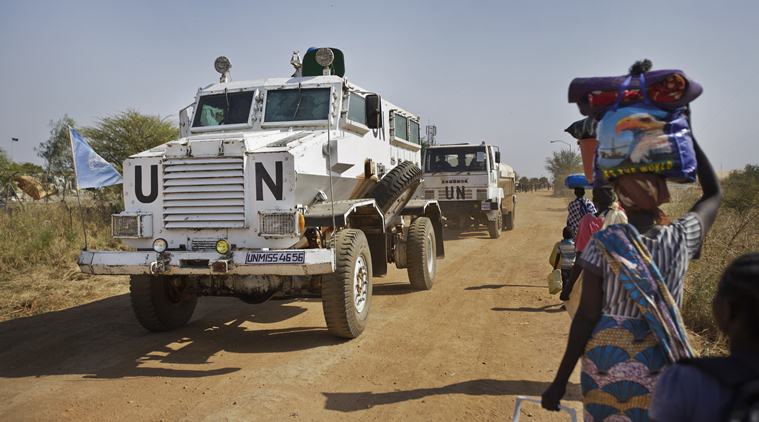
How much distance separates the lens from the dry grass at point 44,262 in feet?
25.8

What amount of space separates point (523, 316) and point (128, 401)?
4.44m

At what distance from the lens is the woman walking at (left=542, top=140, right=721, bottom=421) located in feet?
5.87

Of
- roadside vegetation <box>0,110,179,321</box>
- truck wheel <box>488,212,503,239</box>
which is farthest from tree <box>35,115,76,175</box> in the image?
truck wheel <box>488,212,503,239</box>

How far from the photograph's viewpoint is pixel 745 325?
51.4 inches

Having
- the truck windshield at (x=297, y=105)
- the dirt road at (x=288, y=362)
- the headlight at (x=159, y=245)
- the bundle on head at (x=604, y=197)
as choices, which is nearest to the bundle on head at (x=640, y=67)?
the bundle on head at (x=604, y=197)

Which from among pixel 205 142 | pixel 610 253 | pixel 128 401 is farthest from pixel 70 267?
pixel 610 253

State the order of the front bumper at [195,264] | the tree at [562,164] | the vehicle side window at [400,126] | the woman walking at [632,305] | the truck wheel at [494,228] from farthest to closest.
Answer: the tree at [562,164], the truck wheel at [494,228], the vehicle side window at [400,126], the front bumper at [195,264], the woman walking at [632,305]

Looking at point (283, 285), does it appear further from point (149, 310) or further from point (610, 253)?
point (610, 253)

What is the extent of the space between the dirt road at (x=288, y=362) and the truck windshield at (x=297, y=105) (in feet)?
8.15

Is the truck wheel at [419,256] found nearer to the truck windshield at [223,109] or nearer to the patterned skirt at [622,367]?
the truck windshield at [223,109]

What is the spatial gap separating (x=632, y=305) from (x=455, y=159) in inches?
543

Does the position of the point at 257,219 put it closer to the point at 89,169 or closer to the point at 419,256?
the point at 89,169

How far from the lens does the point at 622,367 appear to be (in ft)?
6.07

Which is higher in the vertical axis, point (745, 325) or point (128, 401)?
point (745, 325)
